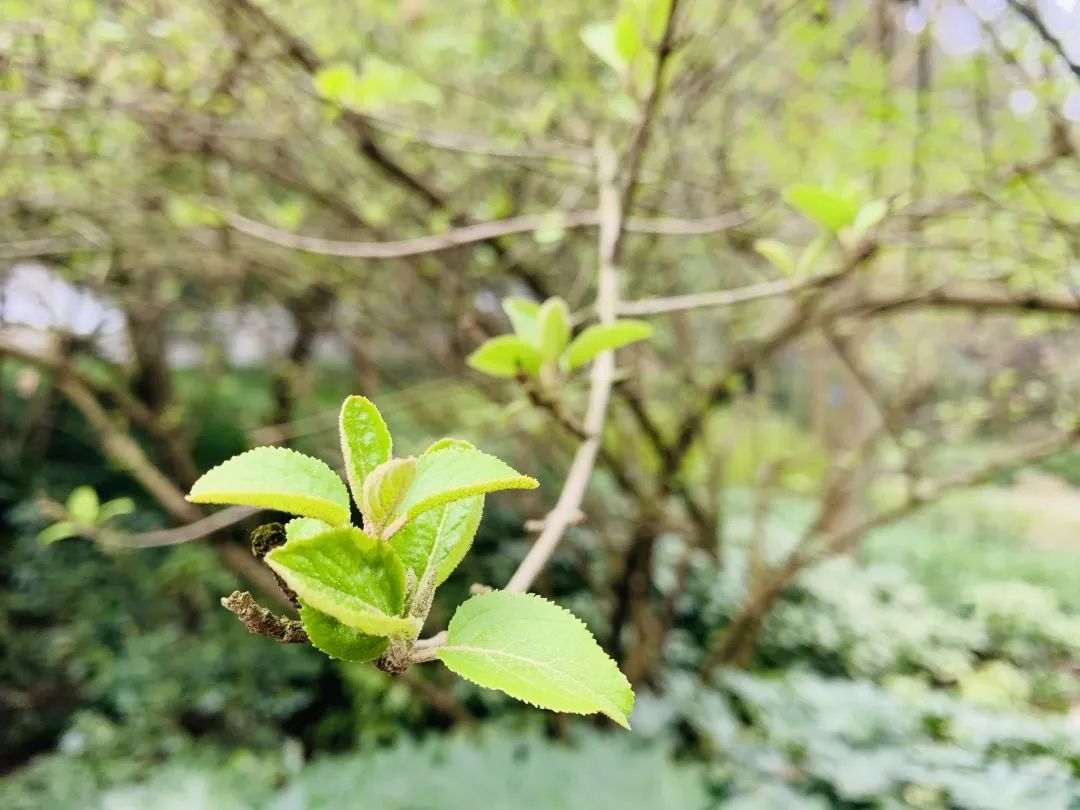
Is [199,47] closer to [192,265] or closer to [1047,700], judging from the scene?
[192,265]

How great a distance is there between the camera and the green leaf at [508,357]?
0.77m

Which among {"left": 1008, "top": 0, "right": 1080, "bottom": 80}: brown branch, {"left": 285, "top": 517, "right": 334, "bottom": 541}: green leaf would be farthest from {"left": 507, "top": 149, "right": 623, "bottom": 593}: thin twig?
{"left": 1008, "top": 0, "right": 1080, "bottom": 80}: brown branch

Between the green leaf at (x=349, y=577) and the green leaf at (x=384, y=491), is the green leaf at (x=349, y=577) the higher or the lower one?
the lower one

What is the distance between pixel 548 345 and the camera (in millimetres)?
811

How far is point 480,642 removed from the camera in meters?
0.43

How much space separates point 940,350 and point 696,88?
4344mm

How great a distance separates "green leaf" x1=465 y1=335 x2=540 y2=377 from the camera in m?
0.77

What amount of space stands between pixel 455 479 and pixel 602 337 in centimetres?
41

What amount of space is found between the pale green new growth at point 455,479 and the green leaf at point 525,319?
0.39 meters

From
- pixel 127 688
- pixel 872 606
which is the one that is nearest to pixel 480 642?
pixel 127 688

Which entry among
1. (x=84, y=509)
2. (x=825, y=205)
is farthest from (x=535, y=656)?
(x=84, y=509)

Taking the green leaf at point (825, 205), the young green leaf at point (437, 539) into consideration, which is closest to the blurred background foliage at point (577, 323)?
the green leaf at point (825, 205)

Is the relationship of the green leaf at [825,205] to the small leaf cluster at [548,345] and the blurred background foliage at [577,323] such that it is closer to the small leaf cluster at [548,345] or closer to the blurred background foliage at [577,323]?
the blurred background foliage at [577,323]

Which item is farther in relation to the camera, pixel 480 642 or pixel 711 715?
pixel 711 715
